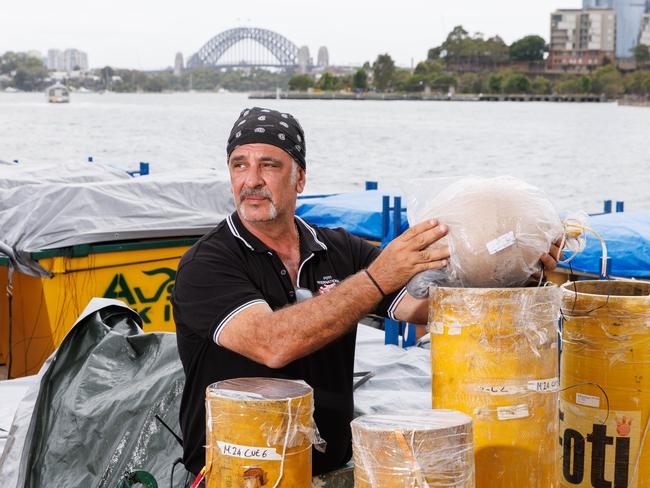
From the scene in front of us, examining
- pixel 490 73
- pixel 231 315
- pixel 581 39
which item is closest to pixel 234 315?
pixel 231 315

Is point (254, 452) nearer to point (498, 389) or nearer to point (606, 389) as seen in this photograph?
point (498, 389)

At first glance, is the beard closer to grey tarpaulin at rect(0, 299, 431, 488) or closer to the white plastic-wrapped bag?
the white plastic-wrapped bag

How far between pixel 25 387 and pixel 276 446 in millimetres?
4187

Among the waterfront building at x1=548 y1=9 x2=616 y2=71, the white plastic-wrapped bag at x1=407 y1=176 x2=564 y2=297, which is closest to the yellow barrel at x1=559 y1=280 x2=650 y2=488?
the white plastic-wrapped bag at x1=407 y1=176 x2=564 y2=297

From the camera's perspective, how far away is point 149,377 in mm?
5043

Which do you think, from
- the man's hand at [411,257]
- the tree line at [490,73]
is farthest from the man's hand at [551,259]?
the tree line at [490,73]

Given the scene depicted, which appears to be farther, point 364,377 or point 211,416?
point 364,377

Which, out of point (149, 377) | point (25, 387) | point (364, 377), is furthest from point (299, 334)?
point (25, 387)

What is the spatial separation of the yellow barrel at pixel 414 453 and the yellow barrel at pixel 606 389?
2.87ft

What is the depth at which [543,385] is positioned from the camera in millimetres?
2748

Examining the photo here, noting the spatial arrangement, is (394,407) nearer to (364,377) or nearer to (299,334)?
(364,377)

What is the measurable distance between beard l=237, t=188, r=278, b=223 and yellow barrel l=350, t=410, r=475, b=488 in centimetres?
134

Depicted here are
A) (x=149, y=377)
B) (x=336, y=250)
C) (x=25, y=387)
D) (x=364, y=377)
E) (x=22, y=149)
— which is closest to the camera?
(x=336, y=250)

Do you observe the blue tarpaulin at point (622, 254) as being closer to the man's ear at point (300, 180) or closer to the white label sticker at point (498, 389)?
the man's ear at point (300, 180)
